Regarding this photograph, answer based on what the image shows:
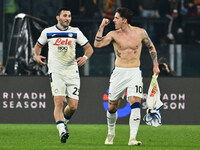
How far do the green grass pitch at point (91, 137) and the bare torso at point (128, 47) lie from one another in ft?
4.49

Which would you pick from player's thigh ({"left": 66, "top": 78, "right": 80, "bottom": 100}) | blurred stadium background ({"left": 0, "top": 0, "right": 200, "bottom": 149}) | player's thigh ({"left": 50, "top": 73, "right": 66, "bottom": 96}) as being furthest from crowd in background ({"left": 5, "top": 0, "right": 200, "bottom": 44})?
player's thigh ({"left": 50, "top": 73, "right": 66, "bottom": 96})

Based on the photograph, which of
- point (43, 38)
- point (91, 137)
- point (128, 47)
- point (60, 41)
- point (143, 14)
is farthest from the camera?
point (143, 14)

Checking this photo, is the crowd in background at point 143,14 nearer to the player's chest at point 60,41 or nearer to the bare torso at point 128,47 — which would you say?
the player's chest at point 60,41

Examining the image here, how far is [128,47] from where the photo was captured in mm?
12680

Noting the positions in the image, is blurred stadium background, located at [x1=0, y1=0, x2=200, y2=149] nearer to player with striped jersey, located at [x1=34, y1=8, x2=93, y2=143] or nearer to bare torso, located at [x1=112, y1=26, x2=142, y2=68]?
player with striped jersey, located at [x1=34, y1=8, x2=93, y2=143]

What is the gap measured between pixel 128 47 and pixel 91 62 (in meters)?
6.75

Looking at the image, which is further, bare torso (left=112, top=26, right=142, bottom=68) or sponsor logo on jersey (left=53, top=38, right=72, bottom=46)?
sponsor logo on jersey (left=53, top=38, right=72, bottom=46)

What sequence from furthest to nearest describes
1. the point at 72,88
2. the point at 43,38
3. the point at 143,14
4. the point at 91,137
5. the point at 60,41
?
the point at 143,14 < the point at 91,137 < the point at 72,88 < the point at 43,38 < the point at 60,41

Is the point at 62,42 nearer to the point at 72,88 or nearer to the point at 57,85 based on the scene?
the point at 57,85

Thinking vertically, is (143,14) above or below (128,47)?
below

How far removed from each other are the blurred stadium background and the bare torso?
219 inches

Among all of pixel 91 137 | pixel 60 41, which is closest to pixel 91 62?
pixel 91 137

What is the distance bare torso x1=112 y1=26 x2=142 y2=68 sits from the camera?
12648mm

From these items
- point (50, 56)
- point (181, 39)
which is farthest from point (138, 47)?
point (181, 39)
